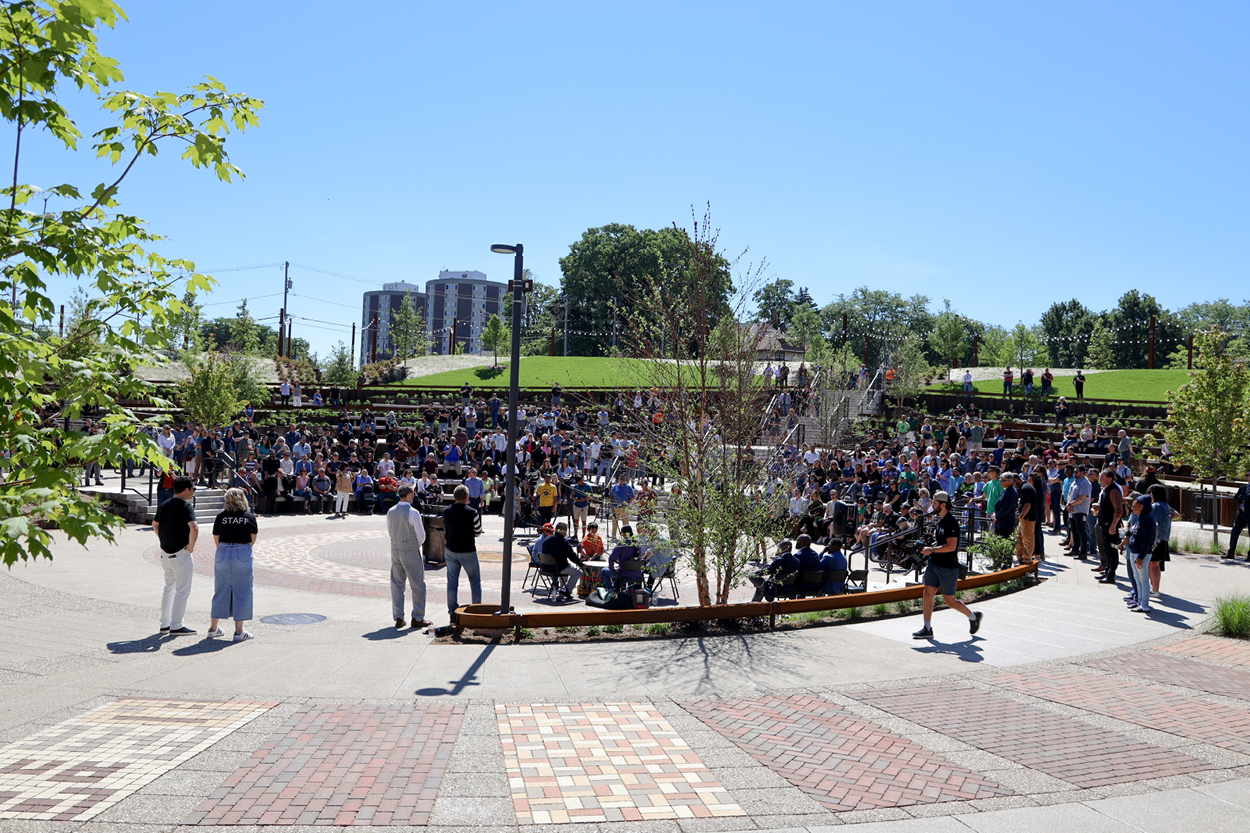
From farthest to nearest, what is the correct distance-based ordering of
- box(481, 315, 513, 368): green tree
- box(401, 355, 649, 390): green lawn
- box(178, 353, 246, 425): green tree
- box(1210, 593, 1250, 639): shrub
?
1. box(481, 315, 513, 368): green tree
2. box(401, 355, 649, 390): green lawn
3. box(178, 353, 246, 425): green tree
4. box(1210, 593, 1250, 639): shrub

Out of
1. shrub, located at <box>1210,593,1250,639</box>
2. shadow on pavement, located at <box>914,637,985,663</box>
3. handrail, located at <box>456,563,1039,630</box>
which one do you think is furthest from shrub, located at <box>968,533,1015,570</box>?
shadow on pavement, located at <box>914,637,985,663</box>

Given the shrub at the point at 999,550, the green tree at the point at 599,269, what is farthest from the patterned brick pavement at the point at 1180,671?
the green tree at the point at 599,269

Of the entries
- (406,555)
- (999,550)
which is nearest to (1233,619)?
(999,550)

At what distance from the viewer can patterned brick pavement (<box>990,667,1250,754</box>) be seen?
23.7 feet

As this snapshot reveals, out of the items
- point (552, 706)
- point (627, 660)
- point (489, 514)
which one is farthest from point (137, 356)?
point (489, 514)

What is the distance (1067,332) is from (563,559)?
4037 inches

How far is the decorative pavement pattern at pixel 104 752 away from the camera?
211 inches

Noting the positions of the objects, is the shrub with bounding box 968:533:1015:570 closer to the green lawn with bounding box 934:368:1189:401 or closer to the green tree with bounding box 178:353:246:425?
the green tree with bounding box 178:353:246:425

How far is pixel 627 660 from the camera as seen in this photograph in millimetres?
9156

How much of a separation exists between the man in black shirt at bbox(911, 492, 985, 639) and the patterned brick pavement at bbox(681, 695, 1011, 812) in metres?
3.13

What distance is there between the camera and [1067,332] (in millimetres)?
100312

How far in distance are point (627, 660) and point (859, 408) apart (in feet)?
120

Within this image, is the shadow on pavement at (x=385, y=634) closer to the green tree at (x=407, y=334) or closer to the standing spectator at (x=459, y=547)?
the standing spectator at (x=459, y=547)

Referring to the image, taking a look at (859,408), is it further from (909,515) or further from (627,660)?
(627,660)
